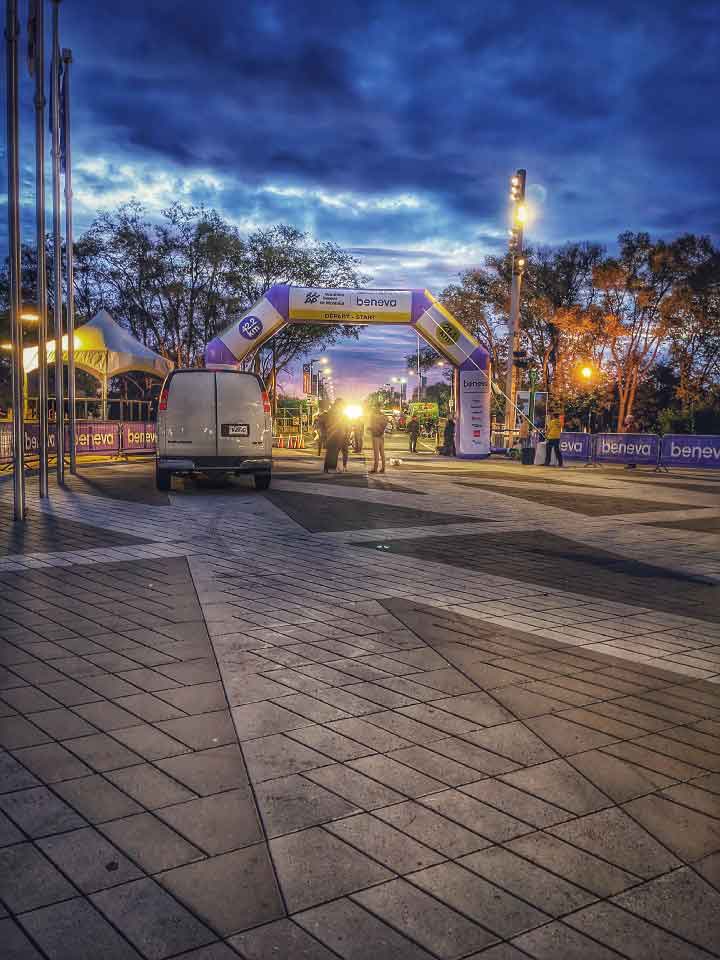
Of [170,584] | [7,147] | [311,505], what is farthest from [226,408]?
[170,584]

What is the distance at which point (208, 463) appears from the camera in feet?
48.4

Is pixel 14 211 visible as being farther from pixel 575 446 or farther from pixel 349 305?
pixel 575 446

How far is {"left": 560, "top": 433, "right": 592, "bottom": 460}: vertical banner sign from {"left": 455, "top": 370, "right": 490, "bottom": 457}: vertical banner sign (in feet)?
9.78

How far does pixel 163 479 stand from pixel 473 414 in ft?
50.3

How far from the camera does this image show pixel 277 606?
6238 millimetres

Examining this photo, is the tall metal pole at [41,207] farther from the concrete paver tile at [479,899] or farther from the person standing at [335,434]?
the concrete paver tile at [479,899]

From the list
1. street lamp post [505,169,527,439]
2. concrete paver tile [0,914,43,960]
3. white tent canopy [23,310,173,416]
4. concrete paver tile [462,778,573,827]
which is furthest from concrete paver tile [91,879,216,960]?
white tent canopy [23,310,173,416]

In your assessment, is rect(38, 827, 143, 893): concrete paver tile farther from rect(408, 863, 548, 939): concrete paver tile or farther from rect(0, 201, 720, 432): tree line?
rect(0, 201, 720, 432): tree line

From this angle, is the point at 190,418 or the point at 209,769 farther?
the point at 190,418

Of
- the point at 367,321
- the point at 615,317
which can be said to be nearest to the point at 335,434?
the point at 367,321

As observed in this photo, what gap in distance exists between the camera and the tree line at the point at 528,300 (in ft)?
134

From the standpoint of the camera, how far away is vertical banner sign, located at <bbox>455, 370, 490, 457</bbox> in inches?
1078

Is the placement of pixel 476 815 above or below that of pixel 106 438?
below

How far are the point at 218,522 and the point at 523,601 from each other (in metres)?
5.48
